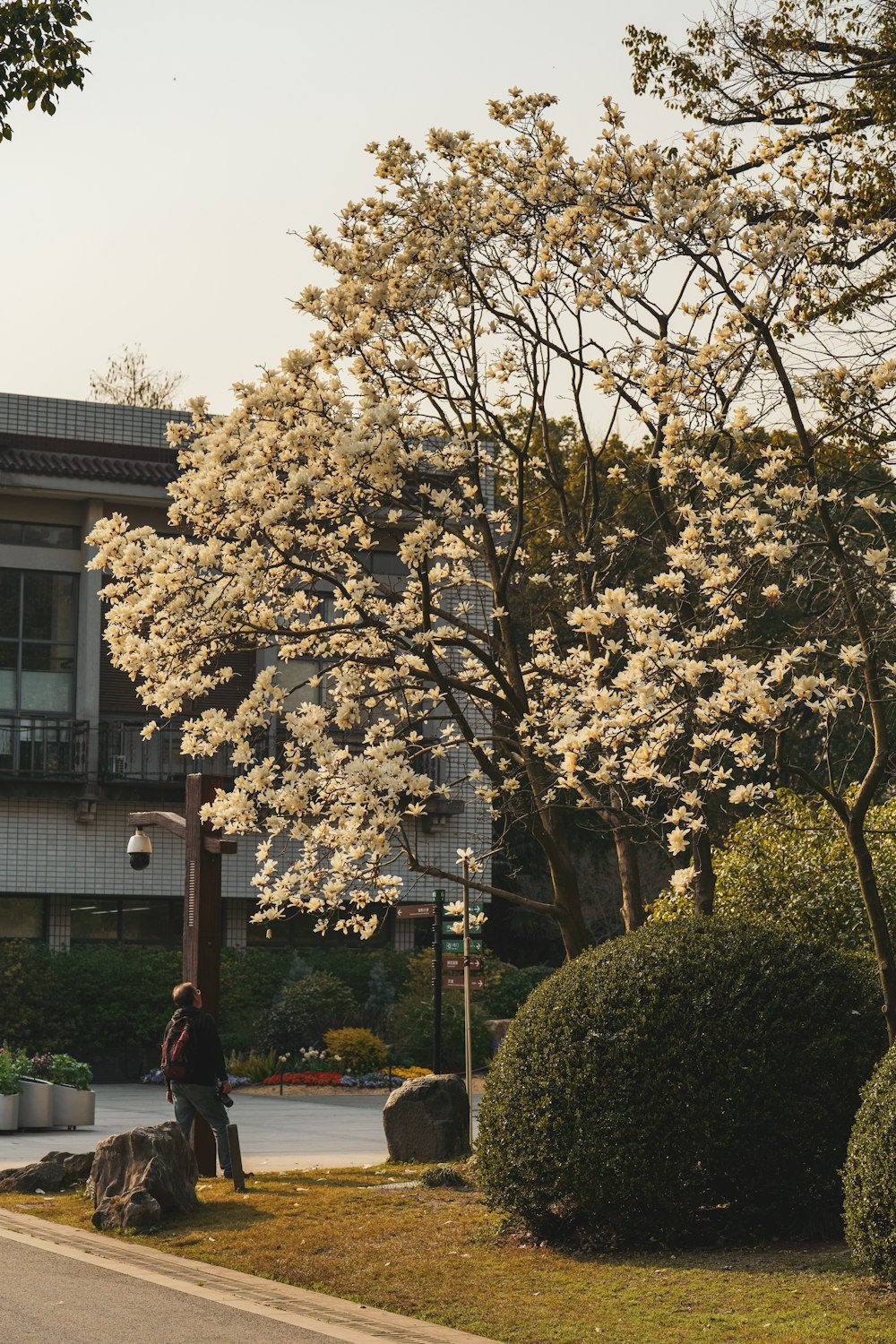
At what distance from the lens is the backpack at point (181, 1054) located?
13086mm

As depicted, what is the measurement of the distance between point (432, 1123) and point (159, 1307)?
243 inches

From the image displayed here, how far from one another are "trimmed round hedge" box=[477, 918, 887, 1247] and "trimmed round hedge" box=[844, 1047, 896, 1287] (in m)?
1.01

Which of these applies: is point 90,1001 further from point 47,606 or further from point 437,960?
point 437,960

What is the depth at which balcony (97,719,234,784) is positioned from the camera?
2912cm

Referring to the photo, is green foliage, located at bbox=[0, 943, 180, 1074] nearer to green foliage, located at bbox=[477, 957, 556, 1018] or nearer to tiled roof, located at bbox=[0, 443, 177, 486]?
green foliage, located at bbox=[477, 957, 556, 1018]

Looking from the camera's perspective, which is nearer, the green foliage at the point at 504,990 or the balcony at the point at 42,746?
the balcony at the point at 42,746

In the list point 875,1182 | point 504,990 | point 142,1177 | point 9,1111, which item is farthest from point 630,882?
point 504,990

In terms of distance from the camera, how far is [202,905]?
14523mm

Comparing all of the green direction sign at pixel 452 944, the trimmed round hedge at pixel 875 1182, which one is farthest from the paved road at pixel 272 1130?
the trimmed round hedge at pixel 875 1182

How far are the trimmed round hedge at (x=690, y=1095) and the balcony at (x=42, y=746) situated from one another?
19.6 metres

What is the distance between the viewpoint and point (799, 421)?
1057 cm

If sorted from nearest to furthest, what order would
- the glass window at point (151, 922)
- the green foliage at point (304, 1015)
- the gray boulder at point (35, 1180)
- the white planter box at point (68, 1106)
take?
the gray boulder at point (35, 1180) < the white planter box at point (68, 1106) < the green foliage at point (304, 1015) < the glass window at point (151, 922)

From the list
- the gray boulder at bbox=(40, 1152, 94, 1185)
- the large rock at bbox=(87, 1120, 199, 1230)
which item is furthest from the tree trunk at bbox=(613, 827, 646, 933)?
the gray boulder at bbox=(40, 1152, 94, 1185)

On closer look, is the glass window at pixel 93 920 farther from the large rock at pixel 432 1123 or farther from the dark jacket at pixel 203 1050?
the dark jacket at pixel 203 1050
